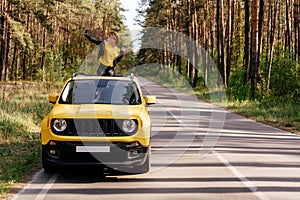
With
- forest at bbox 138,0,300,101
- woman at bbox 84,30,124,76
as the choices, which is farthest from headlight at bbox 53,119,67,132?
forest at bbox 138,0,300,101

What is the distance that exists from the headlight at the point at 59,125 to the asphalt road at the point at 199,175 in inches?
35.4

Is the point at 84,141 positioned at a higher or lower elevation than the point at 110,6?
lower

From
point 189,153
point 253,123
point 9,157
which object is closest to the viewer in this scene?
point 9,157

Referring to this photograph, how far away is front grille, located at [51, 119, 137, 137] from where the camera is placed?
8180 millimetres

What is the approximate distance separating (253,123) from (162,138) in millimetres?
6290

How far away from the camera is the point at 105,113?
8.38 metres

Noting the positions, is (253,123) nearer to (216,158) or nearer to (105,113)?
(216,158)

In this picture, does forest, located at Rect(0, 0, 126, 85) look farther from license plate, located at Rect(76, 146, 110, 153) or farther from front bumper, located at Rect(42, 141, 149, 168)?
license plate, located at Rect(76, 146, 110, 153)

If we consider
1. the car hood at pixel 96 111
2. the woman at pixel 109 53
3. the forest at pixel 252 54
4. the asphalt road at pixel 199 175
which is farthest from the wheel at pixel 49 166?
the forest at pixel 252 54

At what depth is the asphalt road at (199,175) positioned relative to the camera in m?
7.21

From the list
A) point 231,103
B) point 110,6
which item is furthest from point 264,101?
point 110,6

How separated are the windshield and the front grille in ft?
3.37

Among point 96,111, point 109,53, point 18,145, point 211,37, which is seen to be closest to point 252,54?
point 109,53

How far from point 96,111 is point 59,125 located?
2.30ft
